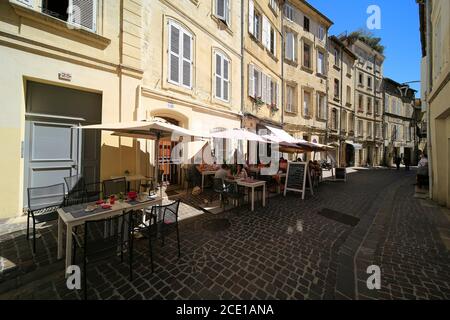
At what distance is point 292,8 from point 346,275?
18.0m

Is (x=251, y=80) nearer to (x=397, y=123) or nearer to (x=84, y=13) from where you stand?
(x=84, y=13)

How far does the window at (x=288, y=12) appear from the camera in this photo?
47.1 ft

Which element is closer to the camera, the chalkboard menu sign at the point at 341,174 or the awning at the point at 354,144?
the chalkboard menu sign at the point at 341,174

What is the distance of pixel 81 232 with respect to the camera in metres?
3.93

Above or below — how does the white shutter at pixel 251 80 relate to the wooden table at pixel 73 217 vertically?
above

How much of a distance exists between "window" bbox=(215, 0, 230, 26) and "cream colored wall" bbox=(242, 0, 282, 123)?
1.34m

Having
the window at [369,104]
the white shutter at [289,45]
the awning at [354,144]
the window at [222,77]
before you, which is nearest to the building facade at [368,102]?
the window at [369,104]

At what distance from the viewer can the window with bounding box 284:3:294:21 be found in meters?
14.3

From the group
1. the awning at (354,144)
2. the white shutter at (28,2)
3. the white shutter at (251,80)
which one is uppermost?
the white shutter at (251,80)

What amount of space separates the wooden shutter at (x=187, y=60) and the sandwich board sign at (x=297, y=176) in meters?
5.33

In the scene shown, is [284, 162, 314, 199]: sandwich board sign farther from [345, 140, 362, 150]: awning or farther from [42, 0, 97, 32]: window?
[345, 140, 362, 150]: awning

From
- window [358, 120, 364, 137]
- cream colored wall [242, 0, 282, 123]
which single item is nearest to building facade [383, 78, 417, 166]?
window [358, 120, 364, 137]

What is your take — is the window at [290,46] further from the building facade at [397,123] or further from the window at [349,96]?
the building facade at [397,123]

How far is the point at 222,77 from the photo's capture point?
962 centimetres
